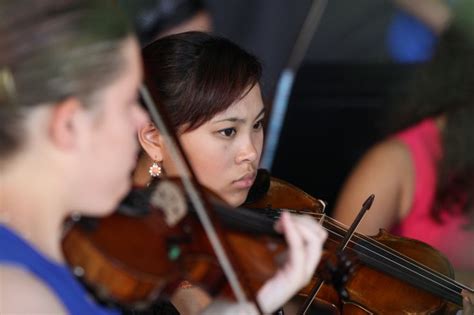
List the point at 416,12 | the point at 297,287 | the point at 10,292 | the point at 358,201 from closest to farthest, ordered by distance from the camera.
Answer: the point at 10,292
the point at 297,287
the point at 358,201
the point at 416,12

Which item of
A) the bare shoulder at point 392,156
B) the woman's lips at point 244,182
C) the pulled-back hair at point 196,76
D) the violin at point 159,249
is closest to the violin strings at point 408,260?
the woman's lips at point 244,182

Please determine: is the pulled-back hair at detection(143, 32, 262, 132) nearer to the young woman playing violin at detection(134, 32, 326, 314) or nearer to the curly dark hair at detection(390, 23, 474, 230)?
the young woman playing violin at detection(134, 32, 326, 314)

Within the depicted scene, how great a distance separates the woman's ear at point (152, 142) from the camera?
2.08 m

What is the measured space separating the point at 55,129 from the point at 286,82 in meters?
2.22

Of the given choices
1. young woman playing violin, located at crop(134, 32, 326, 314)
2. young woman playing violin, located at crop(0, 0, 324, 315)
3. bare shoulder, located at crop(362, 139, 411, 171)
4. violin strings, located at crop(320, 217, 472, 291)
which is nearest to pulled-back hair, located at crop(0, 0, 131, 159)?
young woman playing violin, located at crop(0, 0, 324, 315)

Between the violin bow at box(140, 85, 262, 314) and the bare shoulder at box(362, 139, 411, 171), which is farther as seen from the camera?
the bare shoulder at box(362, 139, 411, 171)

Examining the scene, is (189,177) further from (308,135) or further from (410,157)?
(308,135)

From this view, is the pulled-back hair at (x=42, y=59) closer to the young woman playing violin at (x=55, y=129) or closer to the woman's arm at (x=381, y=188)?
the young woman playing violin at (x=55, y=129)

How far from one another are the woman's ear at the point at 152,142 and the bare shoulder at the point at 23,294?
90cm

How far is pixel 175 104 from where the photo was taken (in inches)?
79.7

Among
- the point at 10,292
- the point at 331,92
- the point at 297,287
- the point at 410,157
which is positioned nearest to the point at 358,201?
the point at 410,157

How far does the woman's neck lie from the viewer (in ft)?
3.90

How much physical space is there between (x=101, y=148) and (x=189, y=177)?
8.9 inches

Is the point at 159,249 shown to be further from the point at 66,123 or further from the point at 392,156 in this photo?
the point at 392,156
